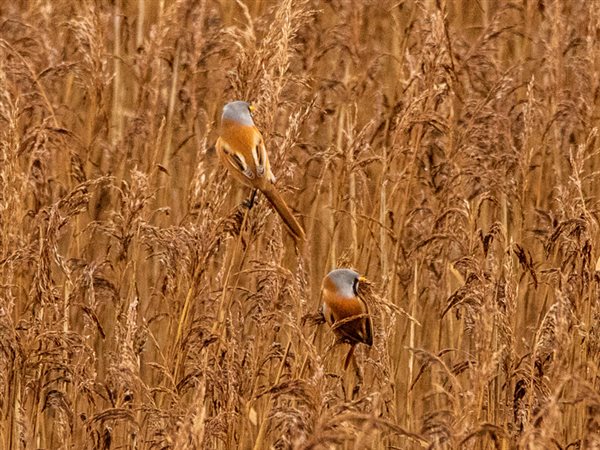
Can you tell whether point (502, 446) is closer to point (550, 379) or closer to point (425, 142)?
point (550, 379)

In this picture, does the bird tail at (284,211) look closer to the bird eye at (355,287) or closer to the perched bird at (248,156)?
the perched bird at (248,156)

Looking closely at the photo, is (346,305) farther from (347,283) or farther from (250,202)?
(250,202)

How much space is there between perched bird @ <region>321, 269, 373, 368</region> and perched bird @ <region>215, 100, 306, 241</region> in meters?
0.21

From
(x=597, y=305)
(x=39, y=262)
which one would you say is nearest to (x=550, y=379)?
(x=597, y=305)

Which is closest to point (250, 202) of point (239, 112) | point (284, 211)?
point (284, 211)

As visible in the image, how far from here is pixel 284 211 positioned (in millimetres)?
3072

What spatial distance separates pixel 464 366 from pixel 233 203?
1.64m

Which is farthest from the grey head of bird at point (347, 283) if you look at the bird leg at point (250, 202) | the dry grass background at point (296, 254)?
the bird leg at point (250, 202)

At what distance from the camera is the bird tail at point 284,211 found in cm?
306

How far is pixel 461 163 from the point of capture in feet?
14.1

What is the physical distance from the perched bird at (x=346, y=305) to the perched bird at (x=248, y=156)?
8.1 inches

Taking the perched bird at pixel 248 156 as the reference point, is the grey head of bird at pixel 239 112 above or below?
above

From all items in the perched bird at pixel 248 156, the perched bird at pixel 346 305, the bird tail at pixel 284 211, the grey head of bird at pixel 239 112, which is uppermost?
the grey head of bird at pixel 239 112

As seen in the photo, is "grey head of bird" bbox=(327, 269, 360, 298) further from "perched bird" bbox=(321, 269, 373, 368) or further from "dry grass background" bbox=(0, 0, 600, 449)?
"dry grass background" bbox=(0, 0, 600, 449)
